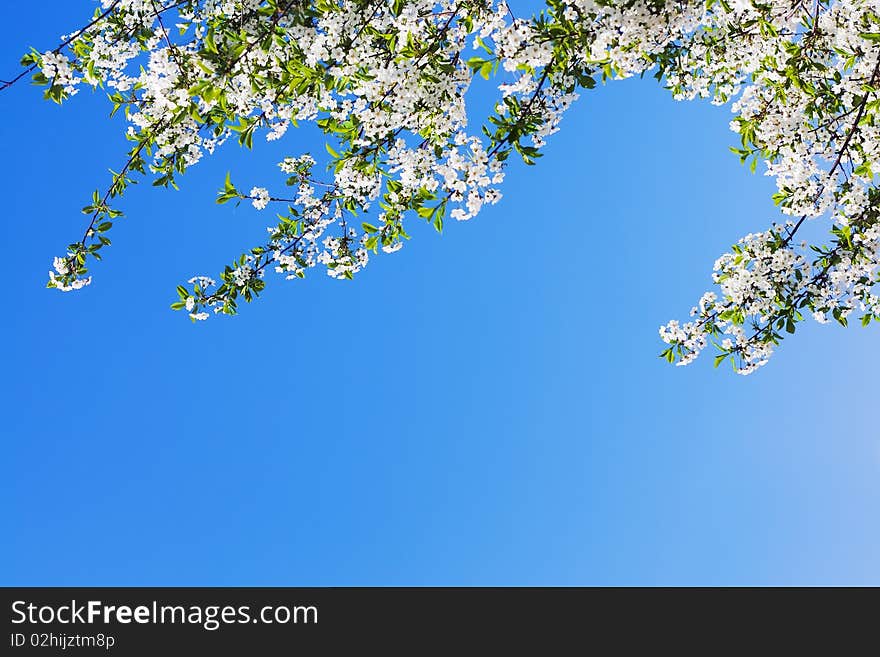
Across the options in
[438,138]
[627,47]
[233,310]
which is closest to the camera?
[627,47]

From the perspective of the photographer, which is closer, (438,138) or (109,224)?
(438,138)

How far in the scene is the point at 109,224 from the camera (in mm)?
5422

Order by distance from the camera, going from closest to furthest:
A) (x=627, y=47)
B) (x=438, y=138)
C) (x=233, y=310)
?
(x=627, y=47)
(x=438, y=138)
(x=233, y=310)

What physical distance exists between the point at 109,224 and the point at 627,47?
436 cm

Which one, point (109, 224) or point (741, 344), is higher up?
point (109, 224)

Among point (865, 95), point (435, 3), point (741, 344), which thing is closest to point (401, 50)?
point (435, 3)

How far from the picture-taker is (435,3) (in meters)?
4.45

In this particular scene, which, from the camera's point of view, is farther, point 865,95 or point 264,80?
point 865,95

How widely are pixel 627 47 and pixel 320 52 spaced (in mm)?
2081

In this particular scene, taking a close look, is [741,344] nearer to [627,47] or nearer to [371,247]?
[627,47]

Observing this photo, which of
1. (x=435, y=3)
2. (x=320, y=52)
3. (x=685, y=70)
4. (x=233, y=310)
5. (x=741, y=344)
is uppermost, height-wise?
(x=685, y=70)

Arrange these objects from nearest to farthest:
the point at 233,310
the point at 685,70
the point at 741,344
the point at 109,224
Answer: the point at 109,224 < the point at 233,310 < the point at 741,344 < the point at 685,70

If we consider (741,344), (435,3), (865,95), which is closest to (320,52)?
(435,3)

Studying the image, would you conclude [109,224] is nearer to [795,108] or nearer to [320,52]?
[320,52]
